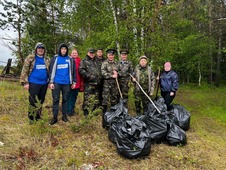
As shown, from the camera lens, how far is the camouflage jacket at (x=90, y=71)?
5.15 meters

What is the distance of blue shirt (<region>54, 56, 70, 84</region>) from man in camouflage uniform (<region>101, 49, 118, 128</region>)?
88 centimetres

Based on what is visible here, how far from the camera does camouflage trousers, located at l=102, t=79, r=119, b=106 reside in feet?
17.2

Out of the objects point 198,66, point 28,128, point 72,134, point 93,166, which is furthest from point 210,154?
point 198,66

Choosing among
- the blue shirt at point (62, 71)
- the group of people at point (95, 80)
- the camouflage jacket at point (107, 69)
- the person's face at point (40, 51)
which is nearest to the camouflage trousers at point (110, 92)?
the group of people at point (95, 80)

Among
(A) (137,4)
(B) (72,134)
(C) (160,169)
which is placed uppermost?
(A) (137,4)

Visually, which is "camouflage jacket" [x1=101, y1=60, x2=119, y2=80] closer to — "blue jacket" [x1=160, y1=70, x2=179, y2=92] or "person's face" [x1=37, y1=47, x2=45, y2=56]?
"blue jacket" [x1=160, y1=70, x2=179, y2=92]

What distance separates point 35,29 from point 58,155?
9.49 meters

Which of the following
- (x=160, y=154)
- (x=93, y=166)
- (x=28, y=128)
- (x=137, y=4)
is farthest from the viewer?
(x=137, y=4)

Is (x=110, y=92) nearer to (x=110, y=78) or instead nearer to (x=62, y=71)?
(x=110, y=78)

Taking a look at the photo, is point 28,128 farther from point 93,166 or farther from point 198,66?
point 198,66

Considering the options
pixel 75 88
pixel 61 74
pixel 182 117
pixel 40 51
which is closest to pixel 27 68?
pixel 40 51

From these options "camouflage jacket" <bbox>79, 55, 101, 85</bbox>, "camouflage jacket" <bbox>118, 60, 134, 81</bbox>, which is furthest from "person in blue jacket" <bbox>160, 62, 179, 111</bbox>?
"camouflage jacket" <bbox>79, 55, 101, 85</bbox>

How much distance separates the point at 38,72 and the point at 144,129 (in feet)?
7.32

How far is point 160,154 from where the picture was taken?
3744 mm
